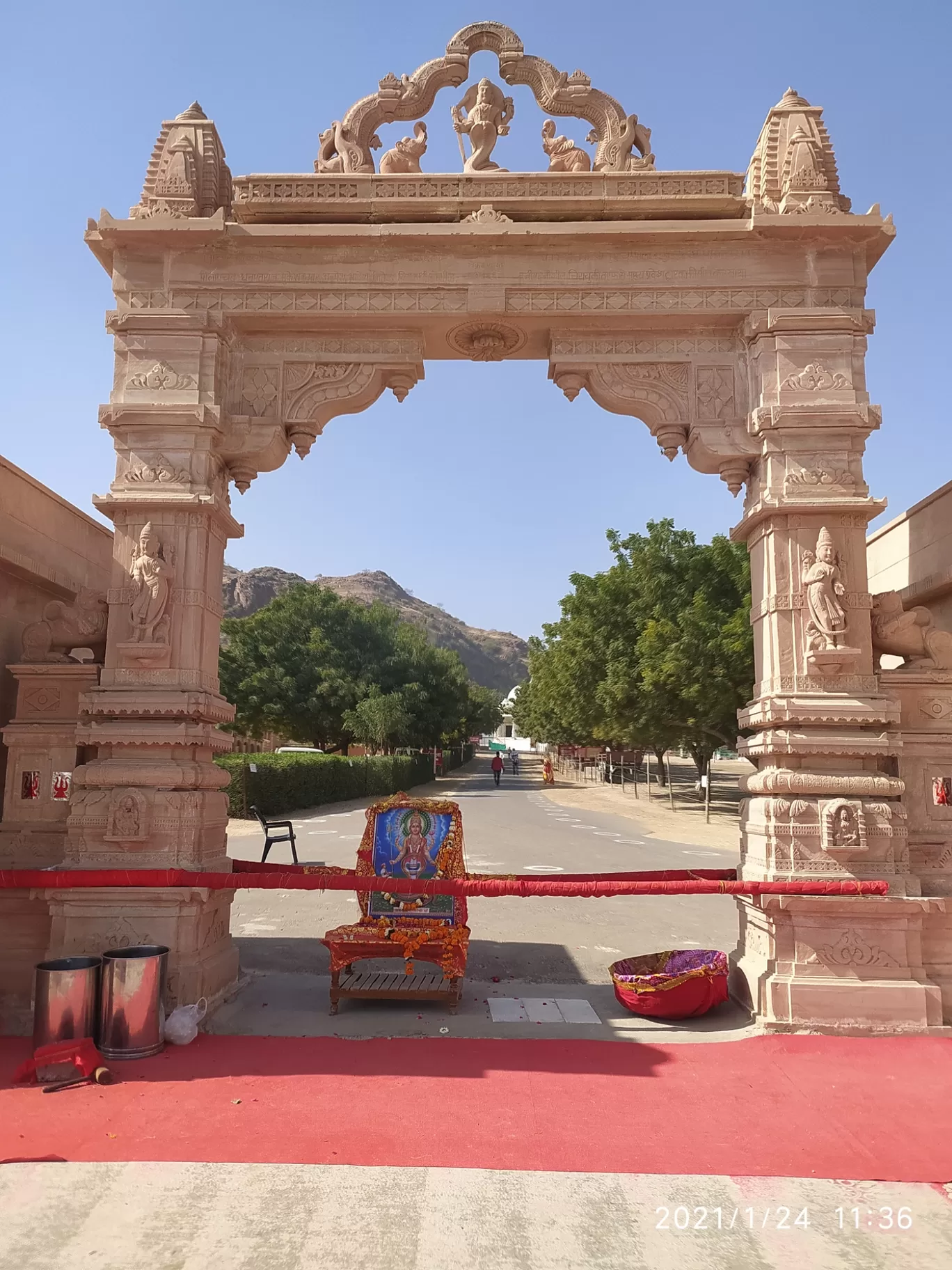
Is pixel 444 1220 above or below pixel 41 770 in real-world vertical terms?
below

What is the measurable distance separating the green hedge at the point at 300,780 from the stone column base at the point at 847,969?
51.3 ft

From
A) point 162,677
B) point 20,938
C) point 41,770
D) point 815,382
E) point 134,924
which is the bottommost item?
point 20,938

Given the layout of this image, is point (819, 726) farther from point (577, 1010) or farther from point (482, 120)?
point (482, 120)

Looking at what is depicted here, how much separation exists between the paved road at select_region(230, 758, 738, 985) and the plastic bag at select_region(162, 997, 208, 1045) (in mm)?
1975

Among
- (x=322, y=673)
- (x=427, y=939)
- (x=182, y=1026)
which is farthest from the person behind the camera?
(x=322, y=673)

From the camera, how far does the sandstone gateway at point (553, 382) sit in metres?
5.56

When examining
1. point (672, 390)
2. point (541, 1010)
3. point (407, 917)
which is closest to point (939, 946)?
point (541, 1010)

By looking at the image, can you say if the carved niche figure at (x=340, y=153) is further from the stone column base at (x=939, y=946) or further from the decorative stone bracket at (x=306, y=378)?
the stone column base at (x=939, y=946)

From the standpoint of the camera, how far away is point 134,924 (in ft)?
18.0

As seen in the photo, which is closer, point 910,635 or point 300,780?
point 910,635

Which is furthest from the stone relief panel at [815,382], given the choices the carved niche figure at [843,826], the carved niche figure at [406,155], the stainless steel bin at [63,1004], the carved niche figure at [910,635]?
the stainless steel bin at [63,1004]

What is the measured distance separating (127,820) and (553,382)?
4.62 meters

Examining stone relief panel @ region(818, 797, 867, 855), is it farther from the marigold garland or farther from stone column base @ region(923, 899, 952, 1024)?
the marigold garland

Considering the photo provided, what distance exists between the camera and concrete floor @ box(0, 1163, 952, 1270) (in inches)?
118
